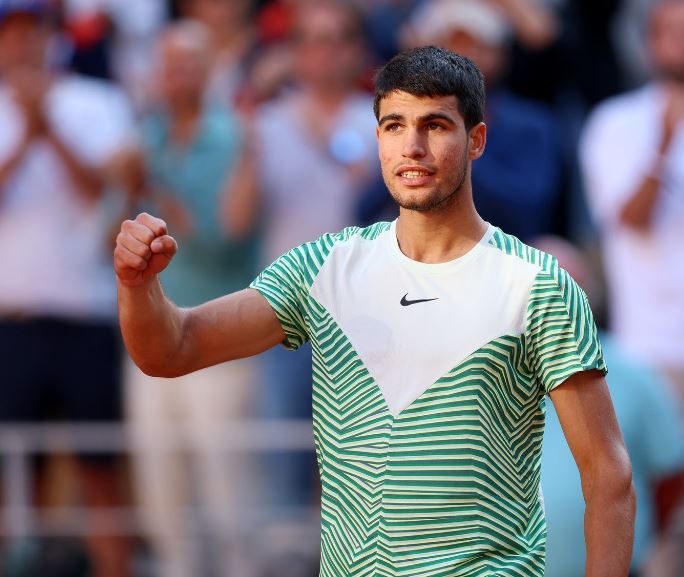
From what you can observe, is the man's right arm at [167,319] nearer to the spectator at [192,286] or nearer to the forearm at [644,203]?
the spectator at [192,286]

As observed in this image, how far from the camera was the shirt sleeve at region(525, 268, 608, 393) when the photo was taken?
12.1 ft

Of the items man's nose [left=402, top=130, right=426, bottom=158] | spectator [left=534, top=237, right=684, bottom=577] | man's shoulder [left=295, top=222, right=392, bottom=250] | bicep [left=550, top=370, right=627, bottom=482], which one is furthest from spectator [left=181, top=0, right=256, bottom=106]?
bicep [left=550, top=370, right=627, bottom=482]

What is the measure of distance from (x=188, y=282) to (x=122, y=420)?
80cm

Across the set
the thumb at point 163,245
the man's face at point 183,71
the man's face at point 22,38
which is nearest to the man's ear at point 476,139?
the thumb at point 163,245

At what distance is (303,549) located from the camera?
7637mm

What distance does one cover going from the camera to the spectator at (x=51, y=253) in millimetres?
7871

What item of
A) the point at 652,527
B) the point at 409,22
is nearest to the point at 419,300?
the point at 652,527

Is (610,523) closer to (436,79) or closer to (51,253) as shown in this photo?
(436,79)

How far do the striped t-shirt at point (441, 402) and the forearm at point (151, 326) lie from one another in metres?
0.27

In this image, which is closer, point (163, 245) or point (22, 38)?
point (163, 245)

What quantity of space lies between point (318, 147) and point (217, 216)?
25.5 inches

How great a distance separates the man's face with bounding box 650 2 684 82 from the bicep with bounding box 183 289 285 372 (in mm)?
4496

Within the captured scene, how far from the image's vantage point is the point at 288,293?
394 centimetres

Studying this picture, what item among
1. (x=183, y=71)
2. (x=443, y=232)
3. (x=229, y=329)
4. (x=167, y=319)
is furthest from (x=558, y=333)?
(x=183, y=71)
